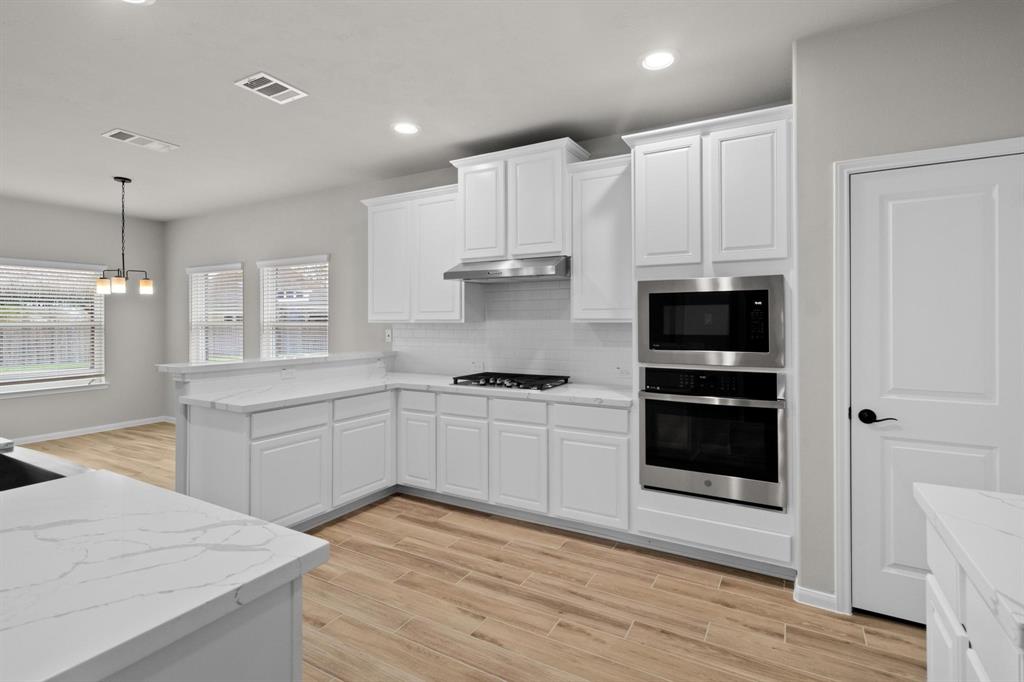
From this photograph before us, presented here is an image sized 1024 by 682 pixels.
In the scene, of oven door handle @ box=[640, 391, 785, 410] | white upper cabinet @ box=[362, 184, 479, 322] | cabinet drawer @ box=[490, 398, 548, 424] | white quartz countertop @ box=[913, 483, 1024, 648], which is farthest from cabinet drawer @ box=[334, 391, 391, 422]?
white quartz countertop @ box=[913, 483, 1024, 648]

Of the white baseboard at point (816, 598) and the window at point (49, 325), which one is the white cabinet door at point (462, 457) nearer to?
the white baseboard at point (816, 598)

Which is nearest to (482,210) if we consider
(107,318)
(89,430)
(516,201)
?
(516,201)

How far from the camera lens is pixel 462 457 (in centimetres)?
386

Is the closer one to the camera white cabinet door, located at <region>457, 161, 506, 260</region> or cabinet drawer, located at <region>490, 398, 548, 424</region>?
cabinet drawer, located at <region>490, 398, 548, 424</region>

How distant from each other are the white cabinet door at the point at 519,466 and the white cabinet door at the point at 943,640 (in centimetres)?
228

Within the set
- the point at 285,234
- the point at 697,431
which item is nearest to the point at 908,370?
the point at 697,431

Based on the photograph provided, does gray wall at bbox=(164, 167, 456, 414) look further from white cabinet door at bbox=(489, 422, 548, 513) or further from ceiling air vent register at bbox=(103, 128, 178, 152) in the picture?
white cabinet door at bbox=(489, 422, 548, 513)

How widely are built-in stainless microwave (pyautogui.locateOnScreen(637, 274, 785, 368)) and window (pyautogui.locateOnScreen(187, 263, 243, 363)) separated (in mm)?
5289

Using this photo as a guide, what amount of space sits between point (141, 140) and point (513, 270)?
9.99ft

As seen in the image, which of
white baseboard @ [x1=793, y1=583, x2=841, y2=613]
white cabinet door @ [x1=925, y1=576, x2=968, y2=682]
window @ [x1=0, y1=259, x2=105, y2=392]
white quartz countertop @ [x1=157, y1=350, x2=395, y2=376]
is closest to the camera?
white cabinet door @ [x1=925, y1=576, x2=968, y2=682]

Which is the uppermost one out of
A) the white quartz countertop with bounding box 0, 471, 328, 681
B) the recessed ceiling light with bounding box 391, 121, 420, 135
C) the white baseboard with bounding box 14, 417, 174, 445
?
the recessed ceiling light with bounding box 391, 121, 420, 135

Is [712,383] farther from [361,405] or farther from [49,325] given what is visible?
[49,325]

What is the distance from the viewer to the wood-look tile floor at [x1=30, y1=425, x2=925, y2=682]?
2.15 metres

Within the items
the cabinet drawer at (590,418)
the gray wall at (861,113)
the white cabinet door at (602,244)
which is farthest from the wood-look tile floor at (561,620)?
the white cabinet door at (602,244)
